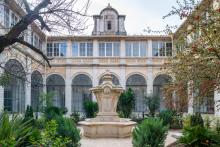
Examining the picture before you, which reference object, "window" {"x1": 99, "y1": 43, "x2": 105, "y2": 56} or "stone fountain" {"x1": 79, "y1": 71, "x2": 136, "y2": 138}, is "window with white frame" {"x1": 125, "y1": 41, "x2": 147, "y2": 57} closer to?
"window" {"x1": 99, "y1": 43, "x2": 105, "y2": 56}

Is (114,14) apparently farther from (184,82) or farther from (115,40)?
(184,82)

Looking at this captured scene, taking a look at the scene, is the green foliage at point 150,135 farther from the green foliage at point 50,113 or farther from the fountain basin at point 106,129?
the green foliage at point 50,113

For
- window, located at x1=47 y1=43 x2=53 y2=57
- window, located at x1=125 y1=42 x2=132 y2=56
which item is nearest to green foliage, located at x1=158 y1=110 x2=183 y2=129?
window, located at x1=125 y1=42 x2=132 y2=56

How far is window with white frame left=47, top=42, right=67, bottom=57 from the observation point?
37.6 metres

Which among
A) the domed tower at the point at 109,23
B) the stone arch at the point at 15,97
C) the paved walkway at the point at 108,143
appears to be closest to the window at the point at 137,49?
the domed tower at the point at 109,23

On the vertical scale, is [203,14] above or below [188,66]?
above

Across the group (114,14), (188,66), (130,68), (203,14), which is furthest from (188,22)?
(114,14)

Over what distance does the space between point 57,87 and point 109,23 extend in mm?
7597

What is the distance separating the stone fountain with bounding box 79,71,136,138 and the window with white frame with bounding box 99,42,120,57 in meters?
18.3

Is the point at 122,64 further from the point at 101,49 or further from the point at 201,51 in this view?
the point at 201,51

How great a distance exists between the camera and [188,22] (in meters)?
10.1

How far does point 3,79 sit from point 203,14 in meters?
6.14

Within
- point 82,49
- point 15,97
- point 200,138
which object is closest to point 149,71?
point 82,49

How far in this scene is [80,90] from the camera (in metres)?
38.0
